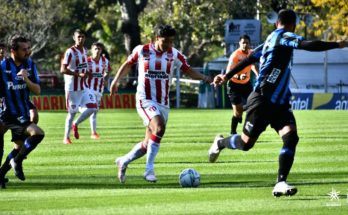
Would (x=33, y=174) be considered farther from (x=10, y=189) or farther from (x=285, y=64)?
(x=285, y=64)

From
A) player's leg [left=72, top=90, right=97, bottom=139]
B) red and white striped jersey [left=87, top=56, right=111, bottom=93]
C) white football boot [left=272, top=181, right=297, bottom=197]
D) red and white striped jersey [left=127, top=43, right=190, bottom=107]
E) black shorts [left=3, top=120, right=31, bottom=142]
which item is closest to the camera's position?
white football boot [left=272, top=181, right=297, bottom=197]

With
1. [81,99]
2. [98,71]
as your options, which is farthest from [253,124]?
[98,71]

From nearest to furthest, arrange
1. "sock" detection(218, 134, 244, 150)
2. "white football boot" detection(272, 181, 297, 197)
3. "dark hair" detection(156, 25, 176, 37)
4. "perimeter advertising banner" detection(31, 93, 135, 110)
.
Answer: "white football boot" detection(272, 181, 297, 197), "sock" detection(218, 134, 244, 150), "dark hair" detection(156, 25, 176, 37), "perimeter advertising banner" detection(31, 93, 135, 110)

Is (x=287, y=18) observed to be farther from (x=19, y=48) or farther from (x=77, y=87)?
(x=77, y=87)

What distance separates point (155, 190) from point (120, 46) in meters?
57.8

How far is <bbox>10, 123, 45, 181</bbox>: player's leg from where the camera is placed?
13.7m

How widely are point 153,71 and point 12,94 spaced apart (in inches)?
76.9

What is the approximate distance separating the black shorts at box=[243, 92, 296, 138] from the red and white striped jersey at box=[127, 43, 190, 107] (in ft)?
6.89

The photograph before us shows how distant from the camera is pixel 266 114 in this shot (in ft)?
41.0

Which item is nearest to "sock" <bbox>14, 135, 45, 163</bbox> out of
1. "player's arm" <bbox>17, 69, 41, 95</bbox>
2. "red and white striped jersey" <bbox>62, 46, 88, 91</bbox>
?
"player's arm" <bbox>17, 69, 41, 95</bbox>

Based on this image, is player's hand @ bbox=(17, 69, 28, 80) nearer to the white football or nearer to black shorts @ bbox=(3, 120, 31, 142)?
black shorts @ bbox=(3, 120, 31, 142)

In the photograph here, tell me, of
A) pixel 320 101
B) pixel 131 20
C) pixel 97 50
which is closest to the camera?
pixel 97 50

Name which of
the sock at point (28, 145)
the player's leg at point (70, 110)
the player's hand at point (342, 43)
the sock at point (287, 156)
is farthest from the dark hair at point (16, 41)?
the player's leg at point (70, 110)

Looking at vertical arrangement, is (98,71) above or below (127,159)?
below
